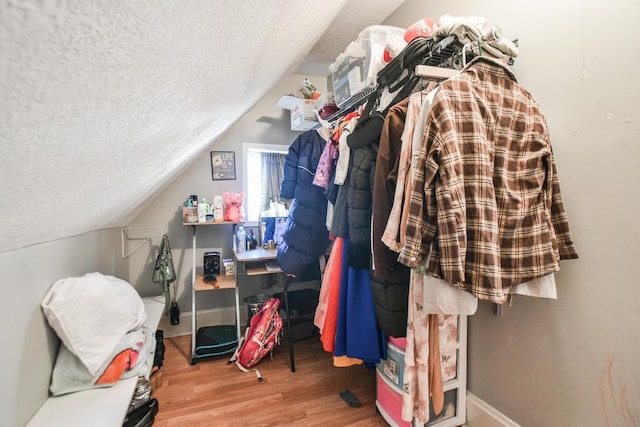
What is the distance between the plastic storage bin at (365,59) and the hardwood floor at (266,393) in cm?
183

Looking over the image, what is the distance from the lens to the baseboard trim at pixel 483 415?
1447mm

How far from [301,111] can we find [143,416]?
89.7 inches

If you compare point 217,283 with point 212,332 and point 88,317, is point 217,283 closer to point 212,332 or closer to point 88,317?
point 212,332

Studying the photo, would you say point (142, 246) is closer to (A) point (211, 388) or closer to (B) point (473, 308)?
(A) point (211, 388)

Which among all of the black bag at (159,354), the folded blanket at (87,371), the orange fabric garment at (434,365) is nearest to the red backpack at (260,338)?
the black bag at (159,354)

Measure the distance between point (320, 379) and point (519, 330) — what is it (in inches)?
50.4

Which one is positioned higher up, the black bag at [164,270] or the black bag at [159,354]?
the black bag at [164,270]

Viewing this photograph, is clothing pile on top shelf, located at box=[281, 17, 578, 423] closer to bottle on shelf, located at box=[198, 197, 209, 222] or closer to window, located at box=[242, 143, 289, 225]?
bottle on shelf, located at box=[198, 197, 209, 222]

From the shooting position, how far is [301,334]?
9.07 feet

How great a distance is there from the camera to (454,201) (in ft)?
3.07

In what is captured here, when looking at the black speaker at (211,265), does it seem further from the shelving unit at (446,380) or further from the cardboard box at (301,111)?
the shelving unit at (446,380)

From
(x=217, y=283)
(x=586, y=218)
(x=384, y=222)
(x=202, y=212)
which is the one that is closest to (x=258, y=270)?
(x=217, y=283)

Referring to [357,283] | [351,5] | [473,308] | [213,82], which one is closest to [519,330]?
[473,308]

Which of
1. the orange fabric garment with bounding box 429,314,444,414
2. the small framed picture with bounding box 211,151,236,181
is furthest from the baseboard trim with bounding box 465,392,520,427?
the small framed picture with bounding box 211,151,236,181
